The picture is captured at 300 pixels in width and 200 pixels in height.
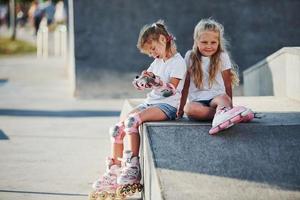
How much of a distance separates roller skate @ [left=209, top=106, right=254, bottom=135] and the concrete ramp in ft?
0.23

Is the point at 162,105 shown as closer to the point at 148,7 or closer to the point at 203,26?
the point at 203,26

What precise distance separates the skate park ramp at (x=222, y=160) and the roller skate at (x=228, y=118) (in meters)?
0.07

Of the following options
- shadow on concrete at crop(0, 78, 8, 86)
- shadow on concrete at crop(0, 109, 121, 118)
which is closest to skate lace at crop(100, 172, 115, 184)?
shadow on concrete at crop(0, 109, 121, 118)

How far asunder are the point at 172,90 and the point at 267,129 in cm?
94

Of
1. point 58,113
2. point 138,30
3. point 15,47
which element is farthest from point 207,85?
point 15,47

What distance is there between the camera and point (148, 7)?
15148 millimetres

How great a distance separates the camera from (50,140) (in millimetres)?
10500

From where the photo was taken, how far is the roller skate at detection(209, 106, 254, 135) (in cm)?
639

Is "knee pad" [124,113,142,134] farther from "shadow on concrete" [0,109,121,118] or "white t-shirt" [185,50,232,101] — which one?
"shadow on concrete" [0,109,121,118]

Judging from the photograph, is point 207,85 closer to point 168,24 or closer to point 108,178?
point 108,178

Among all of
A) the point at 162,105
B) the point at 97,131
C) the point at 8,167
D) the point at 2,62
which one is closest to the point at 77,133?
the point at 97,131

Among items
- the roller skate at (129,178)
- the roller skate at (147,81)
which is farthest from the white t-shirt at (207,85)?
the roller skate at (129,178)

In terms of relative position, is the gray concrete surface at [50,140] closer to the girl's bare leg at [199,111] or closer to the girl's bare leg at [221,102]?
the girl's bare leg at [199,111]

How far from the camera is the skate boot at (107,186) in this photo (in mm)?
6630
